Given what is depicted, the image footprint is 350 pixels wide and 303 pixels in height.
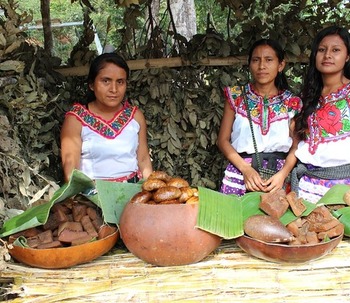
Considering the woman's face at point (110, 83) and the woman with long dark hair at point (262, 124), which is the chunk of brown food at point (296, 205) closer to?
the woman with long dark hair at point (262, 124)

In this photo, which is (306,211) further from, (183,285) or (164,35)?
(164,35)

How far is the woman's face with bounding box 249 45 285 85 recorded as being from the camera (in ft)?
8.39

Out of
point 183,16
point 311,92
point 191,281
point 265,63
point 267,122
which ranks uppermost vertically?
point 183,16

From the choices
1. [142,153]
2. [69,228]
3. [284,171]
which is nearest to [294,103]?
[284,171]

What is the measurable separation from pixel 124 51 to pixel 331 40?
63.0 inches

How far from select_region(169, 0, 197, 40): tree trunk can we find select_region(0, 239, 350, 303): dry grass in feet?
22.6

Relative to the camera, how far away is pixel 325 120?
2.37 metres

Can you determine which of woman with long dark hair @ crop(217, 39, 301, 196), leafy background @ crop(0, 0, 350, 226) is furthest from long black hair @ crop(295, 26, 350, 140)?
leafy background @ crop(0, 0, 350, 226)

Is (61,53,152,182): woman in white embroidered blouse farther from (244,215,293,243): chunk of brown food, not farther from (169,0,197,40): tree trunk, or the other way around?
(169,0,197,40): tree trunk

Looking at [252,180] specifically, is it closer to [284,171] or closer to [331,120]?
[284,171]

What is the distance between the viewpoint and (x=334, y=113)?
7.75ft

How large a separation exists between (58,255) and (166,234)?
1.11 ft

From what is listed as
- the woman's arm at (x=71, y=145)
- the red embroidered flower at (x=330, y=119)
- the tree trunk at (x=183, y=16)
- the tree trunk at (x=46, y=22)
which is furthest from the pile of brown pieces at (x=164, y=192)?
the tree trunk at (x=183, y=16)

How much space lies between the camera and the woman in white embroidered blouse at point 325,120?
7.59 ft
